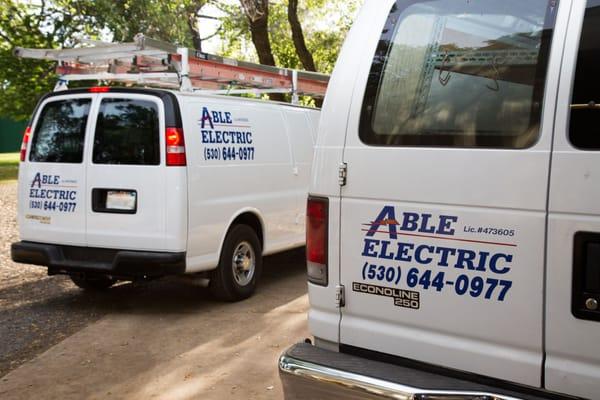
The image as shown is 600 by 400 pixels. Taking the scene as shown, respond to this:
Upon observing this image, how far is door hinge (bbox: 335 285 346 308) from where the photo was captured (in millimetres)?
3000

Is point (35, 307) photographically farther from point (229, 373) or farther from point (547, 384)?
point (547, 384)

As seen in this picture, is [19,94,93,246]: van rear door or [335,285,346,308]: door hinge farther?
[19,94,93,246]: van rear door

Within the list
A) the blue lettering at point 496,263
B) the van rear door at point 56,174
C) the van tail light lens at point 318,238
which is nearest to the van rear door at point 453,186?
the blue lettering at point 496,263

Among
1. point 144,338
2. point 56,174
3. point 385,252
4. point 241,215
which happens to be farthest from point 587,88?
point 56,174

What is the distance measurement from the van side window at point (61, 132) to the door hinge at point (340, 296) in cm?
383

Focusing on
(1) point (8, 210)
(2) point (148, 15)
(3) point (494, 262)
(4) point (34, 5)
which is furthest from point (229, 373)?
(4) point (34, 5)

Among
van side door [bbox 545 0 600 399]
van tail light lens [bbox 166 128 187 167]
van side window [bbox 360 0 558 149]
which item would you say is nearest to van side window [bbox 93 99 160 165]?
van tail light lens [bbox 166 128 187 167]

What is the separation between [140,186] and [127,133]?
1.71 ft

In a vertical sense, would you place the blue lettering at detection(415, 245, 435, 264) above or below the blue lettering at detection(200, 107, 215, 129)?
below

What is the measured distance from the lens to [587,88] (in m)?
2.38

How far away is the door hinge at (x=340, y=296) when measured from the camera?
3000 mm

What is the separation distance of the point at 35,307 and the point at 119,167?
1.82 metres

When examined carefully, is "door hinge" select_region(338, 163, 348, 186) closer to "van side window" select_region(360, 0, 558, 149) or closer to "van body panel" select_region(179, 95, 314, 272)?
"van side window" select_region(360, 0, 558, 149)

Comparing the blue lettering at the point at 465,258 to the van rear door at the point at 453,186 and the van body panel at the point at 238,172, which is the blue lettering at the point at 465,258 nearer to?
the van rear door at the point at 453,186
